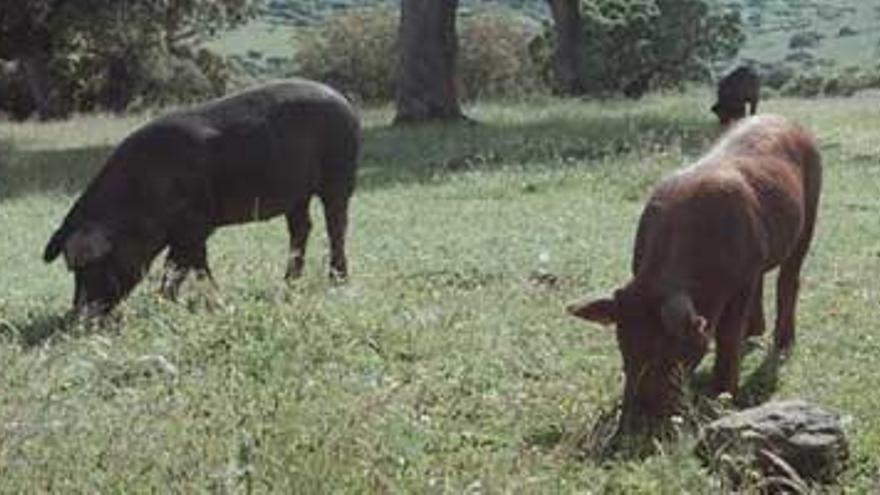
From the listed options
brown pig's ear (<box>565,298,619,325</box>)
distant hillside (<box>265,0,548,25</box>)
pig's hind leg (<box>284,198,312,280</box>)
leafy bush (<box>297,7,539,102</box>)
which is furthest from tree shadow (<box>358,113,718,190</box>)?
distant hillside (<box>265,0,548,25</box>)

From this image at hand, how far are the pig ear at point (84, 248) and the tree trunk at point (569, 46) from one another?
28083 millimetres

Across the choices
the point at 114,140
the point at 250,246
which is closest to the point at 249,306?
the point at 250,246

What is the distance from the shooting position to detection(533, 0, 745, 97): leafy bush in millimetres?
48812

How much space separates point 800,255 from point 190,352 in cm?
346

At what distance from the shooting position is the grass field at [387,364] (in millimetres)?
6359

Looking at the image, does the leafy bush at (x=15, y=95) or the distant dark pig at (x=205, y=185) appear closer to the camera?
the distant dark pig at (x=205, y=185)

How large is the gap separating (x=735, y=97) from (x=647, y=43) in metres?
38.7

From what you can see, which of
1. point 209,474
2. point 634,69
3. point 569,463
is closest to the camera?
point 209,474

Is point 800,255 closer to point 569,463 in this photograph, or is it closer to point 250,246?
point 569,463

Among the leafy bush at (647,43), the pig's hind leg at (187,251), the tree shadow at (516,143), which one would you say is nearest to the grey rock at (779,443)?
the pig's hind leg at (187,251)

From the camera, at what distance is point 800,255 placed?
951 cm

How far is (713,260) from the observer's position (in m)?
7.83

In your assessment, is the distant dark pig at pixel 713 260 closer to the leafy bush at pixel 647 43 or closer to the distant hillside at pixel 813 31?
the leafy bush at pixel 647 43

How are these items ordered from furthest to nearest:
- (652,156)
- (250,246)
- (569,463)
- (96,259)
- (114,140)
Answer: (114,140) < (652,156) < (250,246) < (96,259) < (569,463)
